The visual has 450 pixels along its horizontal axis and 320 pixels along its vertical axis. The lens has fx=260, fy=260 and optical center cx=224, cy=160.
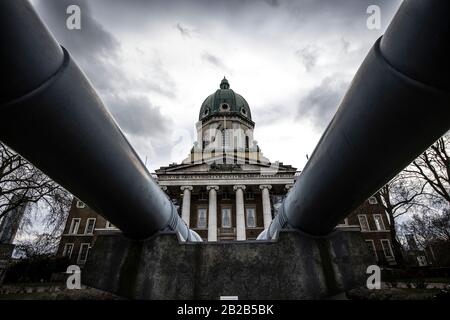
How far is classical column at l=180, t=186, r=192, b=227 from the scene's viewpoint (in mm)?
32094

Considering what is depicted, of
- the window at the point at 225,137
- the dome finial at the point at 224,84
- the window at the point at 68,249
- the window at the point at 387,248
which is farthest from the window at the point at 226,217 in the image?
the dome finial at the point at 224,84

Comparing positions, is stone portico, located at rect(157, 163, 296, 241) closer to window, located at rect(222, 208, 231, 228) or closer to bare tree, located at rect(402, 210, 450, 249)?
window, located at rect(222, 208, 231, 228)

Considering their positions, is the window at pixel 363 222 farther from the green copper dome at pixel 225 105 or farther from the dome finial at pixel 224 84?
the dome finial at pixel 224 84

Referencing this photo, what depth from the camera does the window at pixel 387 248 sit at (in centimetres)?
3472

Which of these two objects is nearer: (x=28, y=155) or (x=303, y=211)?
(x=28, y=155)

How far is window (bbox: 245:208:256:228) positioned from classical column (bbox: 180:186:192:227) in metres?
7.89

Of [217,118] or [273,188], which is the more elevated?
[217,118]

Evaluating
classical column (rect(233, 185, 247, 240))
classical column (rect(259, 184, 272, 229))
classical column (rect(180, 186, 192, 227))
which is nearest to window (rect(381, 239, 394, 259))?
classical column (rect(259, 184, 272, 229))

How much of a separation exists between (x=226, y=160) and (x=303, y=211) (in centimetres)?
3491
